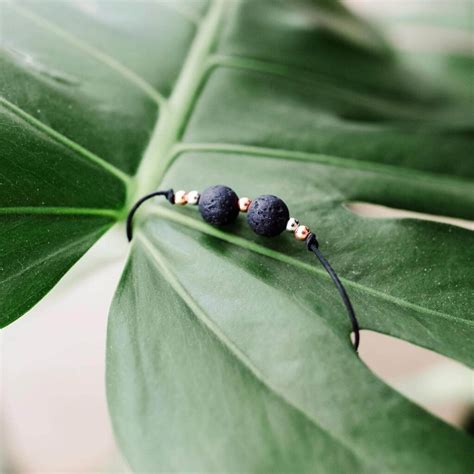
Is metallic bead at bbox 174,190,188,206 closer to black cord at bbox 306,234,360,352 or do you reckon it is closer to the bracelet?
the bracelet

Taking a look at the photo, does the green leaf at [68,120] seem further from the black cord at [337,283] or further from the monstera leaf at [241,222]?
the black cord at [337,283]

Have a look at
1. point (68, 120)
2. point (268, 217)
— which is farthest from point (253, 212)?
point (68, 120)

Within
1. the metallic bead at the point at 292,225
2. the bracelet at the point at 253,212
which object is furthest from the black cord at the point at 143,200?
the metallic bead at the point at 292,225

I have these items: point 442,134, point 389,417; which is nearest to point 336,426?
Result: point 389,417

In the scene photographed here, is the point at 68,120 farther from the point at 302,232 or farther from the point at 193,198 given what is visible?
the point at 302,232

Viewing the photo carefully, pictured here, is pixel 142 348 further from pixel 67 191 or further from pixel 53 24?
pixel 53 24

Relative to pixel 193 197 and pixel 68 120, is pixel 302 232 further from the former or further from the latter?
pixel 68 120

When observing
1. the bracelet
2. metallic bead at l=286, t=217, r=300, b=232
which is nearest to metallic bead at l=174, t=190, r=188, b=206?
the bracelet
